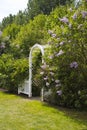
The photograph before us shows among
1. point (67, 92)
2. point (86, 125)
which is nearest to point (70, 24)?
point (67, 92)

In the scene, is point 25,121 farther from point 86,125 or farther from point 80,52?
point 80,52

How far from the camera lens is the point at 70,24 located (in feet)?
30.6

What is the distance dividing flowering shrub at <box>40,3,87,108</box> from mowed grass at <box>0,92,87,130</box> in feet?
1.88

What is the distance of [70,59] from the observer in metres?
9.84

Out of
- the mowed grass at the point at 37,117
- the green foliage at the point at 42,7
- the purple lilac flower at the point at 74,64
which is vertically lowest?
the mowed grass at the point at 37,117

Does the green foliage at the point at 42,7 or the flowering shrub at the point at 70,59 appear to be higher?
the green foliage at the point at 42,7

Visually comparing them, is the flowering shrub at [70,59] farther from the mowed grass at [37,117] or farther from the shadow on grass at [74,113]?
the mowed grass at [37,117]

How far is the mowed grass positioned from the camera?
781 centimetres

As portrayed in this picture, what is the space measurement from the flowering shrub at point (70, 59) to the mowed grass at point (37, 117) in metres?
0.57

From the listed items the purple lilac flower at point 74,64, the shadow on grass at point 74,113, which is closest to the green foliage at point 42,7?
the shadow on grass at point 74,113

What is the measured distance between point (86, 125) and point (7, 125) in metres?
2.09

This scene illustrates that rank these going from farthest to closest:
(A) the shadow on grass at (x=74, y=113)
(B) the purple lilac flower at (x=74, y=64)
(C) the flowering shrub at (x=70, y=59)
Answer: (B) the purple lilac flower at (x=74, y=64), (C) the flowering shrub at (x=70, y=59), (A) the shadow on grass at (x=74, y=113)

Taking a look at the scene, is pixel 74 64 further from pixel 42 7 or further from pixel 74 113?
pixel 42 7

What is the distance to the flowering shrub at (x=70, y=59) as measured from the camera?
9391mm
